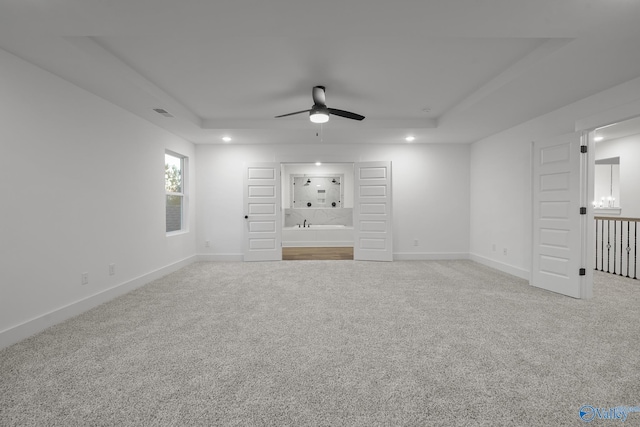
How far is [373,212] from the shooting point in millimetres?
5805

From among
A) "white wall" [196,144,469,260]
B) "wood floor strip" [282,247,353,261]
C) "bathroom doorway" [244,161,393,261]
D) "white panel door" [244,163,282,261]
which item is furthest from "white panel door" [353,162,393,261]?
"white panel door" [244,163,282,261]

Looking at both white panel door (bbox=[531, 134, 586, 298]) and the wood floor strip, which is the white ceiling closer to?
white panel door (bbox=[531, 134, 586, 298])

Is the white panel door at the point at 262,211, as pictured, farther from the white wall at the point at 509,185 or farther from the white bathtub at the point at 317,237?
the white wall at the point at 509,185

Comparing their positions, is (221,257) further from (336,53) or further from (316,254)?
(336,53)

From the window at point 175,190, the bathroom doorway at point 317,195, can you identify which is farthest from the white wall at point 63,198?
the bathroom doorway at point 317,195

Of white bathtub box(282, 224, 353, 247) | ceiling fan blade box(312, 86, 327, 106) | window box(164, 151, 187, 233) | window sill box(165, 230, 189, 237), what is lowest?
white bathtub box(282, 224, 353, 247)

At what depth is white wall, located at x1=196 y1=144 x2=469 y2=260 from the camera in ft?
19.0

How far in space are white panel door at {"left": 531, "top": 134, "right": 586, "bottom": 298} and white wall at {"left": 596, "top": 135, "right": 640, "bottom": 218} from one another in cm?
297

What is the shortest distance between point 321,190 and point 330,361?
7.13 meters

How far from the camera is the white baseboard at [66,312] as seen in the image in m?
2.34

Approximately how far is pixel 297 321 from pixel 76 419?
64.1 inches

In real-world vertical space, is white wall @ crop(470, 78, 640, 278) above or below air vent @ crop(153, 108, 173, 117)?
below

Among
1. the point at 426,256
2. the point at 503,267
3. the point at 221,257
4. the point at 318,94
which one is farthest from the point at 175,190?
the point at 503,267

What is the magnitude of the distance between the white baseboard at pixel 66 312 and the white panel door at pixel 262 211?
70.2 inches
